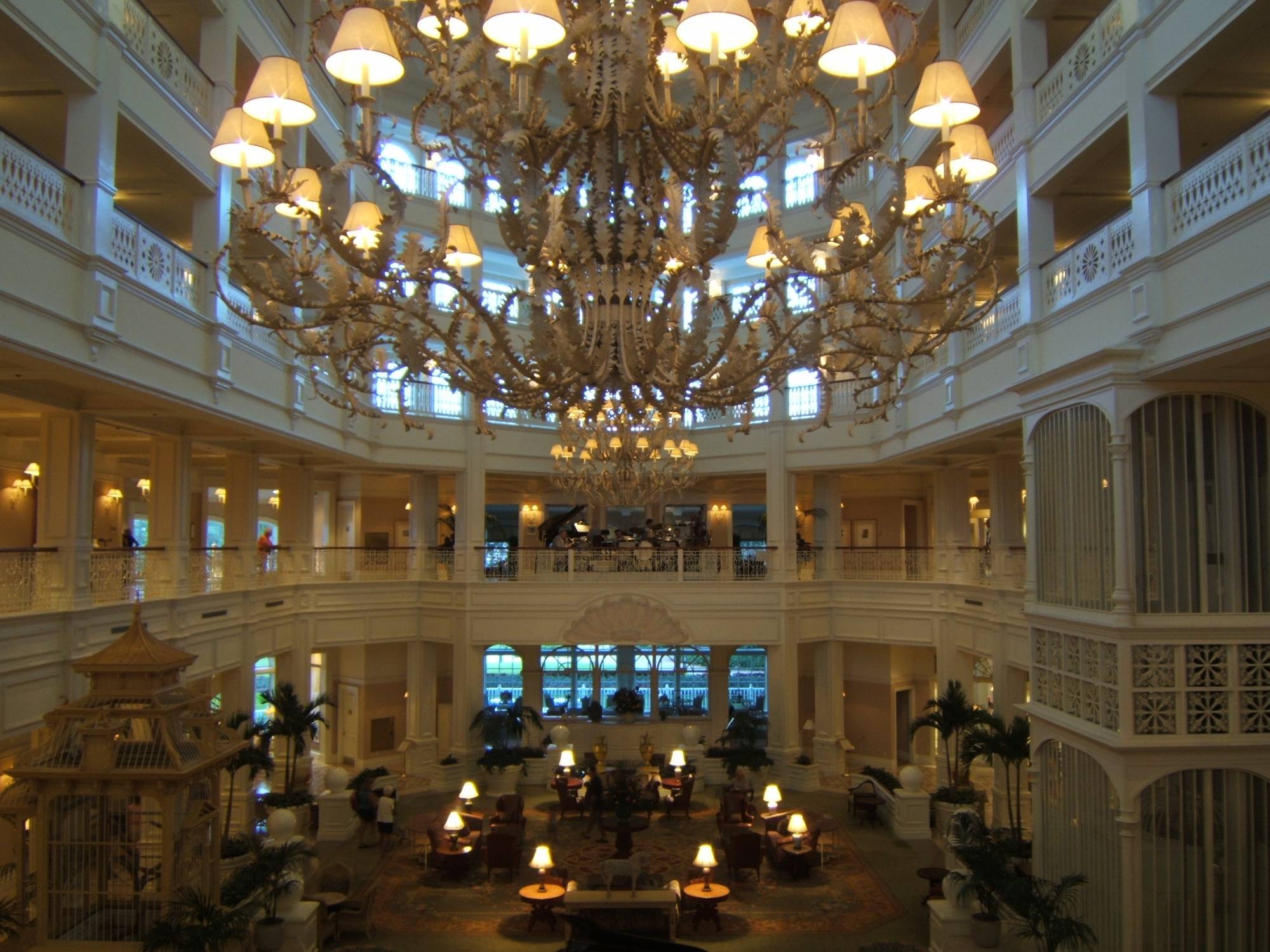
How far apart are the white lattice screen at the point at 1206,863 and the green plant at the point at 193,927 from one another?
7.62m

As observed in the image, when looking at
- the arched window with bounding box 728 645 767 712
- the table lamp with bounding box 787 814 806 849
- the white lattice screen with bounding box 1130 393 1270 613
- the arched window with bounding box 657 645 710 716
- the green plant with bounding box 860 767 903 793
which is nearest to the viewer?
the white lattice screen with bounding box 1130 393 1270 613

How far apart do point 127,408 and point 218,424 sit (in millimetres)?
1890

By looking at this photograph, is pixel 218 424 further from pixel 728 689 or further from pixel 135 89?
pixel 728 689

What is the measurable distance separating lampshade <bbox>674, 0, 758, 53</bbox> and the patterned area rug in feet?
34.3

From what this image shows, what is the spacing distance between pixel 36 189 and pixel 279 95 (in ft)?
15.4

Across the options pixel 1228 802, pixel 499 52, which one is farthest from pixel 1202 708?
pixel 499 52

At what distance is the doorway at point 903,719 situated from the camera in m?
21.7

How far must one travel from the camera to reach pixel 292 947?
10.2m

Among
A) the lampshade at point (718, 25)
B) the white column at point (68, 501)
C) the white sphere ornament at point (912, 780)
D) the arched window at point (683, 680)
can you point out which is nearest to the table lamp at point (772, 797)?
the white sphere ornament at point (912, 780)

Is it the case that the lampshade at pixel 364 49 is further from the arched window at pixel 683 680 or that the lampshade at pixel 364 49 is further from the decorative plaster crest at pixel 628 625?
the arched window at pixel 683 680

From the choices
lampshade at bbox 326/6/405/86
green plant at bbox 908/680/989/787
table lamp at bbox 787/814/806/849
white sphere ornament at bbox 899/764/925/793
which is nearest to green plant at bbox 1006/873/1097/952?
table lamp at bbox 787/814/806/849

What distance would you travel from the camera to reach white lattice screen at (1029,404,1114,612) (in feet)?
29.4

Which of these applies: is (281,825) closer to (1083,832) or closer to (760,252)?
(1083,832)

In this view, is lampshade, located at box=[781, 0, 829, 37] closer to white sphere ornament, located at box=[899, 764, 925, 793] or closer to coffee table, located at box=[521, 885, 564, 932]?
coffee table, located at box=[521, 885, 564, 932]
